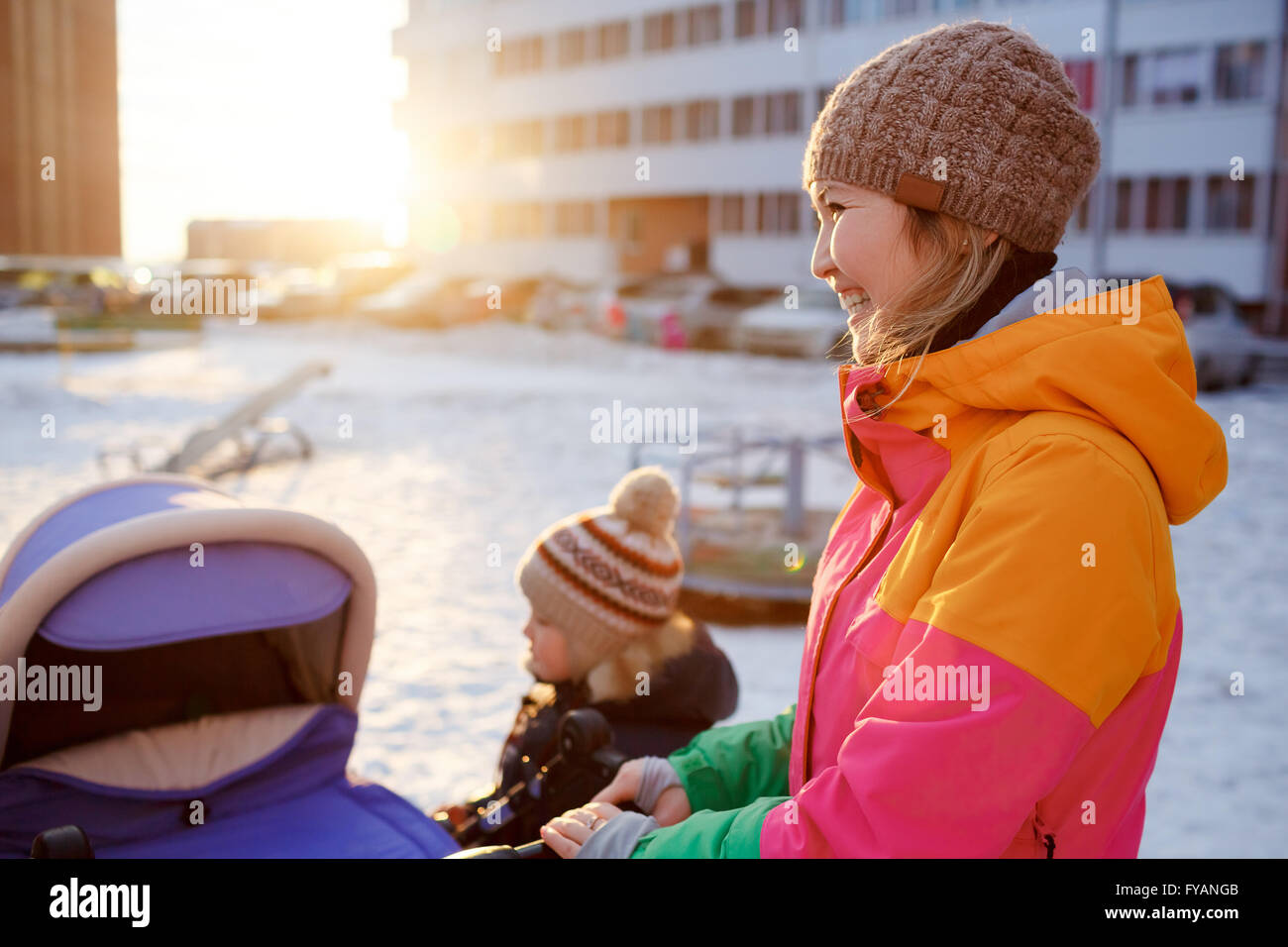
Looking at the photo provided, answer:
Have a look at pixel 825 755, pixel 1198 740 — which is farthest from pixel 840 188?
pixel 1198 740

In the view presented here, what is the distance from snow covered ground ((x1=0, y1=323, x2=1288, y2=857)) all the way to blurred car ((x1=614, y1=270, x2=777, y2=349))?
1658mm

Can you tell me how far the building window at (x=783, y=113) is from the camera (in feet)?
123

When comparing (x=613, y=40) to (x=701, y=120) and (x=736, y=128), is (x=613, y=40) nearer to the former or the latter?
(x=701, y=120)

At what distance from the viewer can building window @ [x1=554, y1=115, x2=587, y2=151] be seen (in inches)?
1751

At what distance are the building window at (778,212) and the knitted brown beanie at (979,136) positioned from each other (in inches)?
1440

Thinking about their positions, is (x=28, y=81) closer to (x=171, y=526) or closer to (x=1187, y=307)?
(x=171, y=526)

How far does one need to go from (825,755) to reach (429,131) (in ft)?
172

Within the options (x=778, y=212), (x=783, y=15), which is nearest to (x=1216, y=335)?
(x=778, y=212)

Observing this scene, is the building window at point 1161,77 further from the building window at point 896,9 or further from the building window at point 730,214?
the building window at point 730,214

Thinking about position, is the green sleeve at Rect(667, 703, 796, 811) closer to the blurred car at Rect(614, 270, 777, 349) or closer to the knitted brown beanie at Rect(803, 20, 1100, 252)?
the knitted brown beanie at Rect(803, 20, 1100, 252)

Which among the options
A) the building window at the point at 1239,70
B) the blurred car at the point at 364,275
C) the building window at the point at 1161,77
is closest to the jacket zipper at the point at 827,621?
the blurred car at the point at 364,275

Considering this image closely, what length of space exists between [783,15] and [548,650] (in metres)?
39.0

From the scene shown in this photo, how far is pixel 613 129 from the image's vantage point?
43.3 m

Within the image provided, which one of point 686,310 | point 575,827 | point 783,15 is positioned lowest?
point 575,827
